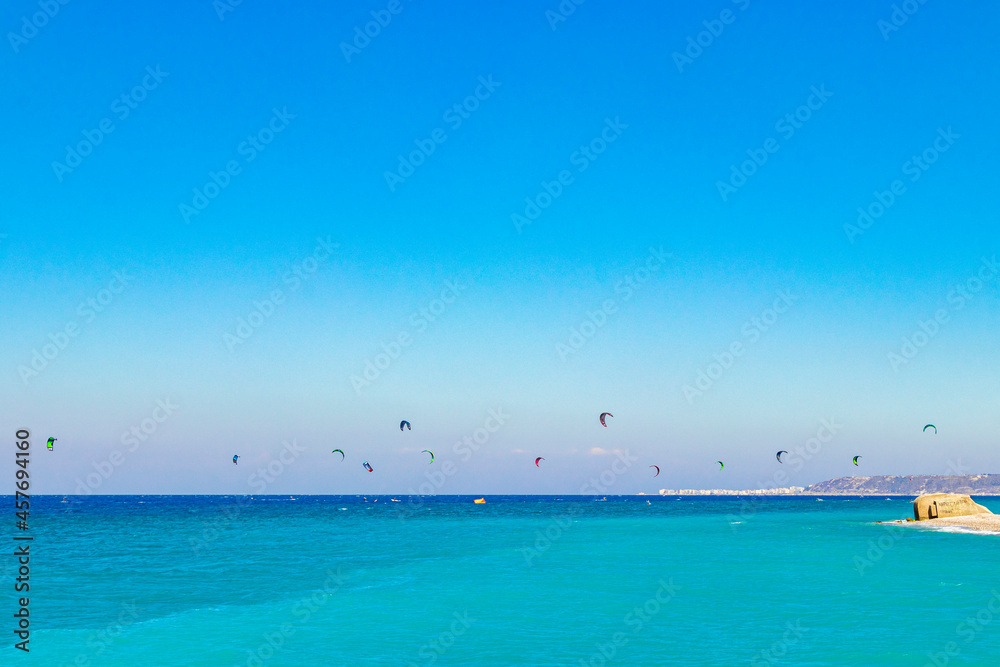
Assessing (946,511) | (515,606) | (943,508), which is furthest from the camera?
(943,508)

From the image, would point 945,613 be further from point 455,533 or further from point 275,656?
point 455,533

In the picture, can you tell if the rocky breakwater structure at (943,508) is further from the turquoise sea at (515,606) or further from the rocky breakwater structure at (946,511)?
the turquoise sea at (515,606)

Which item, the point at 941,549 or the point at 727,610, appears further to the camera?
the point at 941,549

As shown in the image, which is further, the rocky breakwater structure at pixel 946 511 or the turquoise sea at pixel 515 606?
the rocky breakwater structure at pixel 946 511

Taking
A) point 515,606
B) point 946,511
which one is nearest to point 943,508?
point 946,511

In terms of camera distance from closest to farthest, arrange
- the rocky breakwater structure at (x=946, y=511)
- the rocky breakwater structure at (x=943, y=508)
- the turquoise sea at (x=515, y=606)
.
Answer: the turquoise sea at (x=515, y=606) → the rocky breakwater structure at (x=946, y=511) → the rocky breakwater structure at (x=943, y=508)

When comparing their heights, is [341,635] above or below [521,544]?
above

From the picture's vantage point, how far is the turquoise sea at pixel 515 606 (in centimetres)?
2234

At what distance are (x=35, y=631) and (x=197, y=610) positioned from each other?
220 inches

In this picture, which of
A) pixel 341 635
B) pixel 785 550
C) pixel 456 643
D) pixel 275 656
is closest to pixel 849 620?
pixel 456 643

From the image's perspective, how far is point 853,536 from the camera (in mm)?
65750

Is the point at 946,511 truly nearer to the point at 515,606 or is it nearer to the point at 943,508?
the point at 943,508

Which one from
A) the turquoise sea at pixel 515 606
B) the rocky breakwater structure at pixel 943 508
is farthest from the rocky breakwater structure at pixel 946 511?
the turquoise sea at pixel 515 606

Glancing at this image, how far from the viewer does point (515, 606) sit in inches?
1177
